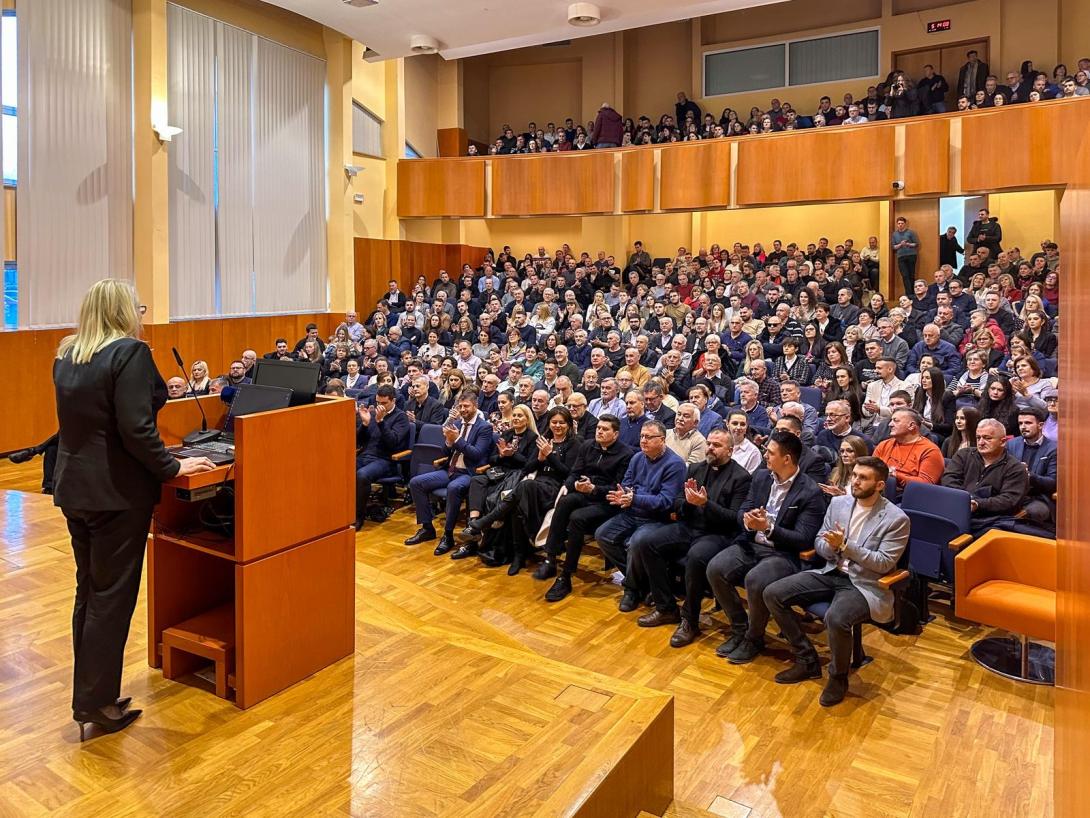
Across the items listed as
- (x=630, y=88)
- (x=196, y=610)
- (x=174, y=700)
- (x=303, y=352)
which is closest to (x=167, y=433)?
(x=196, y=610)

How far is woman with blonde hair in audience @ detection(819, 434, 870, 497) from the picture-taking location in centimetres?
256

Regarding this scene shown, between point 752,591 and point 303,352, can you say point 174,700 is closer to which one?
point 752,591

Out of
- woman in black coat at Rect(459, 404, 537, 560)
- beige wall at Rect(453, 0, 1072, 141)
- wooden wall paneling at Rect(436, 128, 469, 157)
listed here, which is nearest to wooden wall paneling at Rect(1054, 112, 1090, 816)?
woman in black coat at Rect(459, 404, 537, 560)

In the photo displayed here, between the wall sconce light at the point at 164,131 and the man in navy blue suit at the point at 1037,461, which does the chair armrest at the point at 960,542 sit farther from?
the wall sconce light at the point at 164,131

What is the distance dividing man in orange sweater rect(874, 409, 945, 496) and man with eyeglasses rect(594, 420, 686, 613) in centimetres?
76

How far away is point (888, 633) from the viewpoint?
2666mm

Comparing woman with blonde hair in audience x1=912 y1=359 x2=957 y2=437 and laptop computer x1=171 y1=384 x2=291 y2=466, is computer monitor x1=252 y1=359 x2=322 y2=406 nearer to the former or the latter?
laptop computer x1=171 y1=384 x2=291 y2=466

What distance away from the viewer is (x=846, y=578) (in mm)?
2344

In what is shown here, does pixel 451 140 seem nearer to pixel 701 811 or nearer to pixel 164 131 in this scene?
pixel 164 131

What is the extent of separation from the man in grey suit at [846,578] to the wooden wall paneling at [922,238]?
604 centimetres

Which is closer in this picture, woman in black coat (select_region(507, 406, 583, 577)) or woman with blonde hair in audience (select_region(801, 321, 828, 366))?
woman in black coat (select_region(507, 406, 583, 577))

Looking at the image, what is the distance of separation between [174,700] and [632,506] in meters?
1.65

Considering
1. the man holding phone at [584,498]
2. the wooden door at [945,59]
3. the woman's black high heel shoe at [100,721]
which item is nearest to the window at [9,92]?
the man holding phone at [584,498]

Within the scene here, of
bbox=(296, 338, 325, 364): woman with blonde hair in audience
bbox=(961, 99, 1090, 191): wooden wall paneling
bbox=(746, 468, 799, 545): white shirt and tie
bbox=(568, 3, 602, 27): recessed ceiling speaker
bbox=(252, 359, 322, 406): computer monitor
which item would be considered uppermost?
bbox=(568, 3, 602, 27): recessed ceiling speaker
